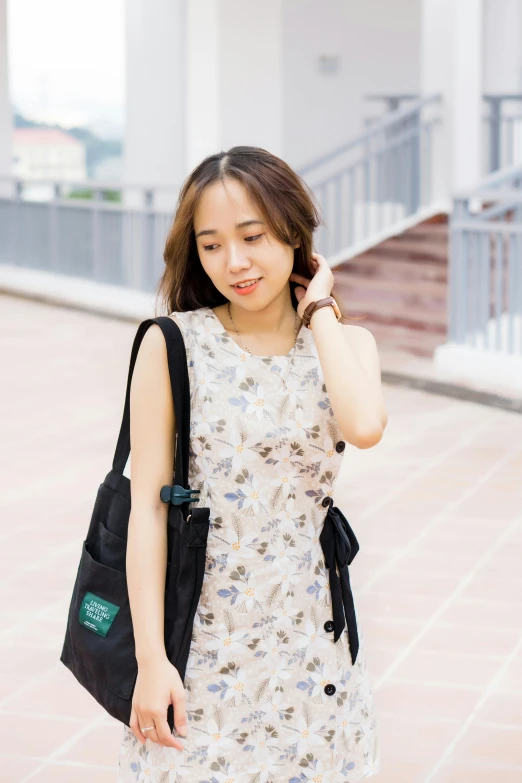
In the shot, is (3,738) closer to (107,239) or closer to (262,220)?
(262,220)

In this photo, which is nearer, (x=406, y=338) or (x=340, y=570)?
(x=340, y=570)

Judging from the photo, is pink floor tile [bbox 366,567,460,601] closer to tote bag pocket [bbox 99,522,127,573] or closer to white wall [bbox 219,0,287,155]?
tote bag pocket [bbox 99,522,127,573]

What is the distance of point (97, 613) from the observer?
1.89 meters

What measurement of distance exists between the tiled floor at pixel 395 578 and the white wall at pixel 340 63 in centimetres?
688

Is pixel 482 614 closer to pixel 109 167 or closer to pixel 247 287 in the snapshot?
pixel 247 287

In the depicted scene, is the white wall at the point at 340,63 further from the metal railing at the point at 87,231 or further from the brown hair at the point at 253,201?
the brown hair at the point at 253,201

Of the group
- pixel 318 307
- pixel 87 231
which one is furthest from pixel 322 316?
pixel 87 231

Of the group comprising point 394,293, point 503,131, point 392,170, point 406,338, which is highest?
point 503,131

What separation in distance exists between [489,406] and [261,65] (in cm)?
558

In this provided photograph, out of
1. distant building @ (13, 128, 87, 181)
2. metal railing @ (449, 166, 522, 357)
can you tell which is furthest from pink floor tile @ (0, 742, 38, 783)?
distant building @ (13, 128, 87, 181)

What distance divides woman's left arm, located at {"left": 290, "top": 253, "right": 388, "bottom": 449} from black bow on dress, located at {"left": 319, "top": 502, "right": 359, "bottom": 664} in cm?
16

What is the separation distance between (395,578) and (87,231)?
8.99 metres

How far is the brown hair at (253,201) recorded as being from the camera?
1880 millimetres

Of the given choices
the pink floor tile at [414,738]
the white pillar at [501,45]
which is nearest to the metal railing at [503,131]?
the white pillar at [501,45]
